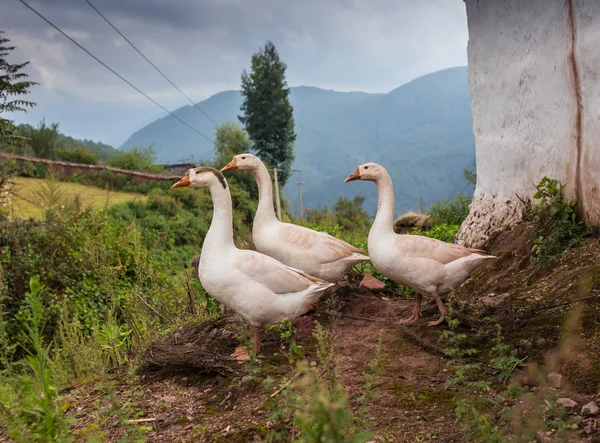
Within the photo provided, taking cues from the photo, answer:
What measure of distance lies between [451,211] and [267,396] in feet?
38.1

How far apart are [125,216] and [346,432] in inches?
936

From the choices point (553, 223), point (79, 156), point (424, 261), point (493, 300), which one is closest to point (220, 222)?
point (424, 261)

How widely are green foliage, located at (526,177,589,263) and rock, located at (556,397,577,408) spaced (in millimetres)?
2421

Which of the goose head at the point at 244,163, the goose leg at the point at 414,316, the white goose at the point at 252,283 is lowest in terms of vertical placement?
the goose leg at the point at 414,316

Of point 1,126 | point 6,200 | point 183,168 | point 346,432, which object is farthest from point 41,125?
point 346,432

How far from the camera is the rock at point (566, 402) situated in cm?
337

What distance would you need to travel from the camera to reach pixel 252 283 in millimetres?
4422

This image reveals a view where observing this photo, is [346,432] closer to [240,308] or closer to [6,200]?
[240,308]

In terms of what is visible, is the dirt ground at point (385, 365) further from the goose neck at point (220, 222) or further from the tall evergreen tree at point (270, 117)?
the tall evergreen tree at point (270, 117)

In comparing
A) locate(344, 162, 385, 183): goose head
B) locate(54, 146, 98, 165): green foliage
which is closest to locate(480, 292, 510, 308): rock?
locate(344, 162, 385, 183): goose head

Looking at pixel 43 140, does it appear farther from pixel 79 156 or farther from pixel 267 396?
pixel 267 396

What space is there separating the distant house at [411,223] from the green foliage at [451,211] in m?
0.19

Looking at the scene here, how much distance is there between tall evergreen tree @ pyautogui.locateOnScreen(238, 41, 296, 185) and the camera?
56250 millimetres

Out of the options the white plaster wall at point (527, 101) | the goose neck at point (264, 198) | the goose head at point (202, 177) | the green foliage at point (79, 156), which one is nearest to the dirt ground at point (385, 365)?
the goose neck at point (264, 198)
